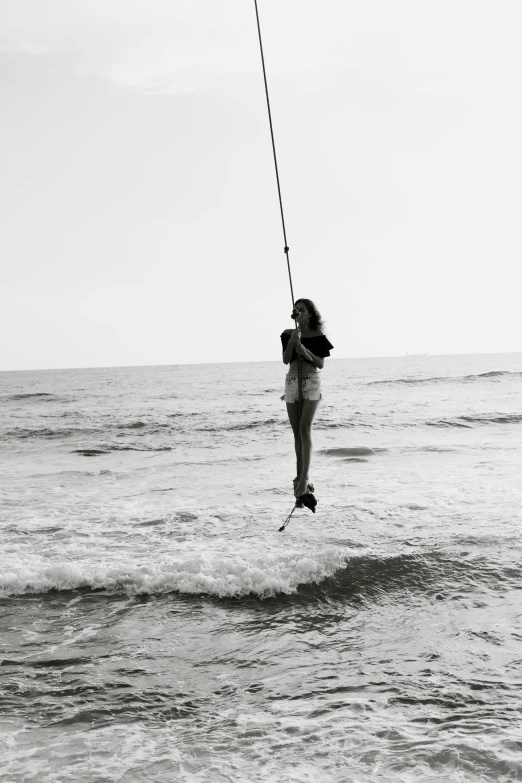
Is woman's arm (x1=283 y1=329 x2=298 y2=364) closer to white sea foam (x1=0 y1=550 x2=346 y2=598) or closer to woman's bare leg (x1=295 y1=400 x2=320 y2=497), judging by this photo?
woman's bare leg (x1=295 y1=400 x2=320 y2=497)

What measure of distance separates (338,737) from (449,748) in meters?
0.64

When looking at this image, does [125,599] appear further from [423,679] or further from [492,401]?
[492,401]

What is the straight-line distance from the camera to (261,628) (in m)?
5.39

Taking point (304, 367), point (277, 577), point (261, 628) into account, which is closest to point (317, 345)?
point (304, 367)

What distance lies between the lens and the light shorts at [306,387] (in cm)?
804

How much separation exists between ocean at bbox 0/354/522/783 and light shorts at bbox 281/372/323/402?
1.99 metres

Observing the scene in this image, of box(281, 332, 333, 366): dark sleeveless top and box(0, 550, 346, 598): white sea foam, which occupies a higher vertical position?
box(281, 332, 333, 366): dark sleeveless top

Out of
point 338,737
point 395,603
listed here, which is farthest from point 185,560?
point 338,737

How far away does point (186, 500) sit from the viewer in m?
11.1

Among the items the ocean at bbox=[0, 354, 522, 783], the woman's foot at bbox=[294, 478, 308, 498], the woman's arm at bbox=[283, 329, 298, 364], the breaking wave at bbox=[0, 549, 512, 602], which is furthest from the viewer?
the woman's foot at bbox=[294, 478, 308, 498]

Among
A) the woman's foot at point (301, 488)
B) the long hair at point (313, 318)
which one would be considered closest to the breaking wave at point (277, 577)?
the woman's foot at point (301, 488)

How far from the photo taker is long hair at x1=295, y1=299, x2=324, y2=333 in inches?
309

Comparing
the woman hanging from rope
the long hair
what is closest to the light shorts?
the woman hanging from rope

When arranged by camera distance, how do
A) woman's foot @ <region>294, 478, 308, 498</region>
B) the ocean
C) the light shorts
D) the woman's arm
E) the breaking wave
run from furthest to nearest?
the light shorts → woman's foot @ <region>294, 478, 308, 498</region> → the woman's arm → the breaking wave → the ocean
